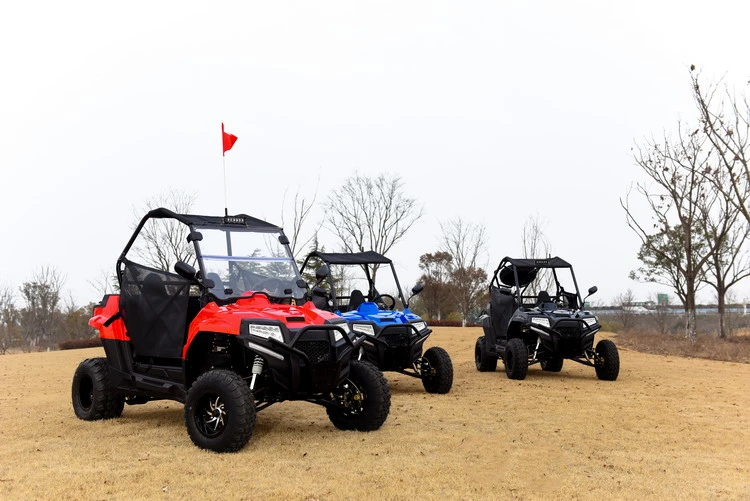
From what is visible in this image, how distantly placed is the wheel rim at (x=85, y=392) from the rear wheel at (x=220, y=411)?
258 cm

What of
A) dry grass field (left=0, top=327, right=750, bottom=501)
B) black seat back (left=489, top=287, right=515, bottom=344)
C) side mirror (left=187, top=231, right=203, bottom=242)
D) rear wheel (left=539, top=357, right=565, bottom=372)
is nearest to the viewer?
dry grass field (left=0, top=327, right=750, bottom=501)

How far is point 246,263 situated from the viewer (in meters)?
7.80

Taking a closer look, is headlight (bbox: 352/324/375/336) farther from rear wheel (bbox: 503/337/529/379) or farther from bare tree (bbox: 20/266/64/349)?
bare tree (bbox: 20/266/64/349)

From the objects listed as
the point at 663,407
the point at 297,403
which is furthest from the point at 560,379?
the point at 297,403

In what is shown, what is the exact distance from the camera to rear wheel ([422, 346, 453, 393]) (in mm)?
11328

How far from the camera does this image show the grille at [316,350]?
22.7 feet

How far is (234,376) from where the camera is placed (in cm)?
668

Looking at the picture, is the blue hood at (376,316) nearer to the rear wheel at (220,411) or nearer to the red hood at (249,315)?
the red hood at (249,315)

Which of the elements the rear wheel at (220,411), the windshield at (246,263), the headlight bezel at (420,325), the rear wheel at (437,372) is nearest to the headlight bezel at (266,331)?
the rear wheel at (220,411)

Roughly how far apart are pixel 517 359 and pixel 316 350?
7.14 meters

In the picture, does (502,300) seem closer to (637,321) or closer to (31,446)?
(31,446)

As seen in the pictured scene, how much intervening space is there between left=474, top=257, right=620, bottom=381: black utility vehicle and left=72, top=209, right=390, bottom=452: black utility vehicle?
21.0ft

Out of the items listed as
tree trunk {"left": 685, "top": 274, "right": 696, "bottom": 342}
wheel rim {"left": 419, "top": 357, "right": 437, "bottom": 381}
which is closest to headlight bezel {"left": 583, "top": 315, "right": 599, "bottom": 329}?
wheel rim {"left": 419, "top": 357, "right": 437, "bottom": 381}

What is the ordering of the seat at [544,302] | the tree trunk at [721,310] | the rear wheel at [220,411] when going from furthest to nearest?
the tree trunk at [721,310] < the seat at [544,302] < the rear wheel at [220,411]
